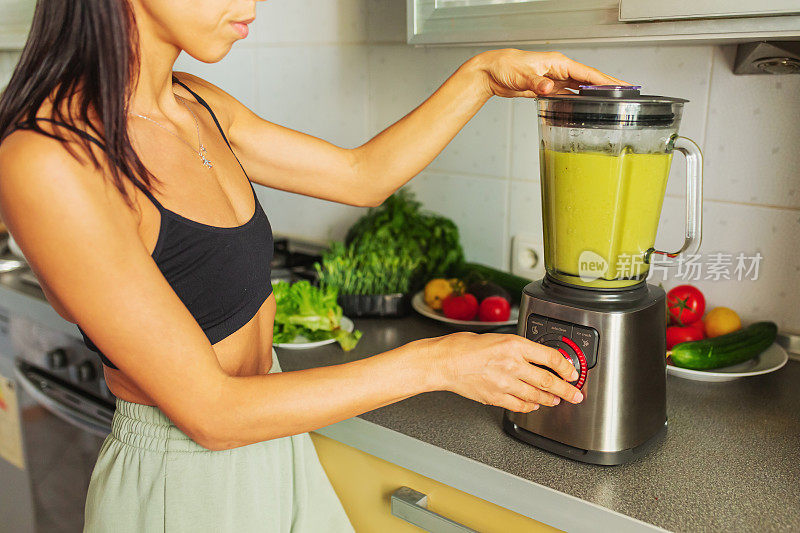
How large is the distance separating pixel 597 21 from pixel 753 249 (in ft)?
1.71

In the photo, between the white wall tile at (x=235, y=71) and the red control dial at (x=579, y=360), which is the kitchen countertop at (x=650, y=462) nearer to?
the red control dial at (x=579, y=360)

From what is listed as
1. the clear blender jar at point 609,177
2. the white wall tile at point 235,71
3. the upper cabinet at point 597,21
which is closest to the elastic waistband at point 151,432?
the clear blender jar at point 609,177

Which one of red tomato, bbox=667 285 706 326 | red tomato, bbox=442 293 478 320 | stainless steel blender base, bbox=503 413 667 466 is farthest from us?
red tomato, bbox=442 293 478 320

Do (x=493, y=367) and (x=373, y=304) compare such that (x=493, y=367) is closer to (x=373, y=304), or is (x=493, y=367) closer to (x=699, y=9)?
(x=699, y=9)

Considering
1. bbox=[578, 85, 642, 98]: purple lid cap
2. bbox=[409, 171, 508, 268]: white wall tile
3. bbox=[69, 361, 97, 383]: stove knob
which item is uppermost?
bbox=[578, 85, 642, 98]: purple lid cap

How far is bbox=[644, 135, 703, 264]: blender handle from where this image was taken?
845 mm

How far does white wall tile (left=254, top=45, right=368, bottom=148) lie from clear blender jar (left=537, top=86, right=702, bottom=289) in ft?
2.84

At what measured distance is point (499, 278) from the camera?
1.44 meters

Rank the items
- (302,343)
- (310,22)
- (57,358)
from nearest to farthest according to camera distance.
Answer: (302,343) → (57,358) → (310,22)

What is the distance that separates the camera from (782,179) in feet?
3.83

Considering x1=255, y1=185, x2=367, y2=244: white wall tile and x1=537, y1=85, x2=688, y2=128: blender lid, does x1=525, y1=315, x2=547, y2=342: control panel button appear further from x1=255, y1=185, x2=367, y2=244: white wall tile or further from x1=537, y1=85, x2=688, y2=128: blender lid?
x1=255, y1=185, x2=367, y2=244: white wall tile

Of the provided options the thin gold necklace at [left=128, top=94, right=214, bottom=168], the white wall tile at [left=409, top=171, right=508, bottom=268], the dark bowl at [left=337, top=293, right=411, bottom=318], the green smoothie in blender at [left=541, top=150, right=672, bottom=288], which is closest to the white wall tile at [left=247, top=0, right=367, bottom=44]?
the white wall tile at [left=409, top=171, right=508, bottom=268]

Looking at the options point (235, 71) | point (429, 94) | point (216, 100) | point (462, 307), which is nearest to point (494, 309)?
point (462, 307)

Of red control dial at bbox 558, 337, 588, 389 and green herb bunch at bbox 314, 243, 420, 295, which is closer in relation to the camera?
red control dial at bbox 558, 337, 588, 389
